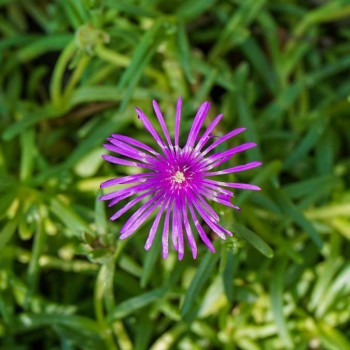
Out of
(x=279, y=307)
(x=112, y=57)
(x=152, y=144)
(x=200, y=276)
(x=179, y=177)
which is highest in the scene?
(x=112, y=57)

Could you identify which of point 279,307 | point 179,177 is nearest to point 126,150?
point 179,177

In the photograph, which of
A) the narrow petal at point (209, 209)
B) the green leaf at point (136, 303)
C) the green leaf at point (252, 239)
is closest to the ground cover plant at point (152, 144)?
the green leaf at point (136, 303)

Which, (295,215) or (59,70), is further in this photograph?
(59,70)

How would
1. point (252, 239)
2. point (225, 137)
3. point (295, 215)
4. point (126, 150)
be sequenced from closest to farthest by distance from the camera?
point (225, 137)
point (126, 150)
point (252, 239)
point (295, 215)

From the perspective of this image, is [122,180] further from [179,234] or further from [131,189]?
[179,234]

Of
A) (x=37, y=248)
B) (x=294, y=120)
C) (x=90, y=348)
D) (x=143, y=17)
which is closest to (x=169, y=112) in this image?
(x=143, y=17)

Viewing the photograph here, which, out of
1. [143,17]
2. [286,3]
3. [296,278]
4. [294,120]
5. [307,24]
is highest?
[143,17]

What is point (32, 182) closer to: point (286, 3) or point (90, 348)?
point (90, 348)

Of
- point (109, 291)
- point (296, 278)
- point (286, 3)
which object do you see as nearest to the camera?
point (109, 291)

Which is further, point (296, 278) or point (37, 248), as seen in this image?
point (296, 278)
